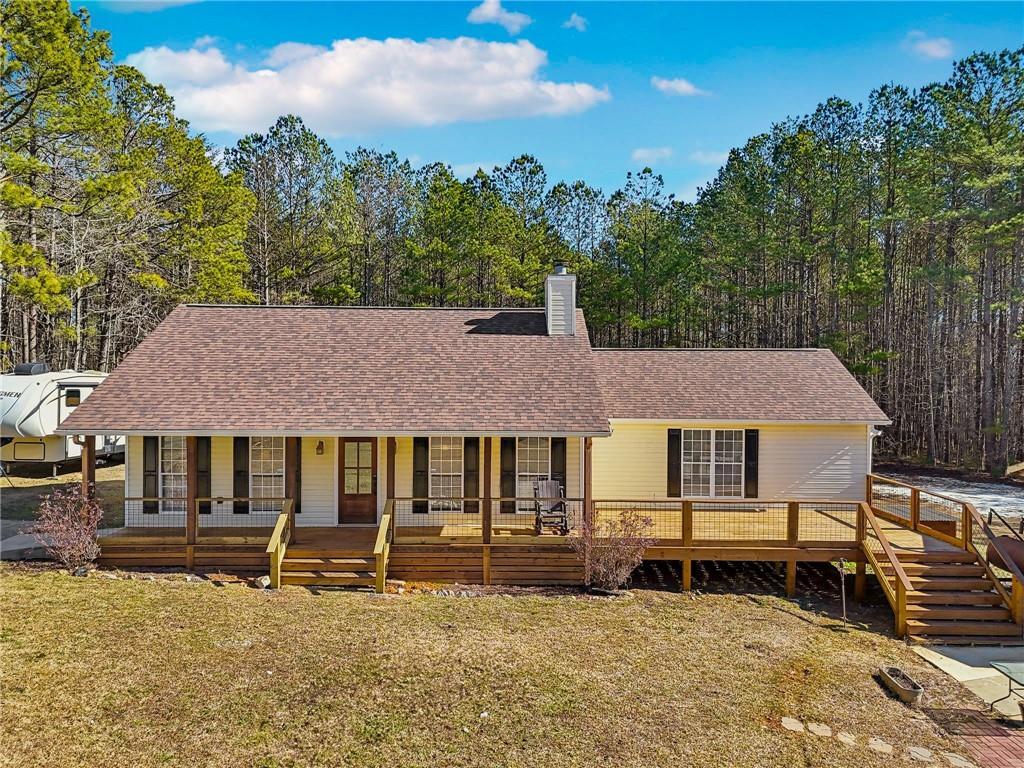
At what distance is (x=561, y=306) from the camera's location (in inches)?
609

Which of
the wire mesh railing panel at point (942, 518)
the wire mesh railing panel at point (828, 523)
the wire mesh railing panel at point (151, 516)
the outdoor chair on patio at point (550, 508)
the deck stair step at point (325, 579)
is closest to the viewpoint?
the deck stair step at point (325, 579)

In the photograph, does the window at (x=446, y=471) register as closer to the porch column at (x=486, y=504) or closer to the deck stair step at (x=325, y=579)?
the porch column at (x=486, y=504)

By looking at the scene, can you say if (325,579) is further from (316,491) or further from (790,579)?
(790,579)

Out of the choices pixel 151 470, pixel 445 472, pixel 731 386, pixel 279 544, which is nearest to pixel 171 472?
pixel 151 470

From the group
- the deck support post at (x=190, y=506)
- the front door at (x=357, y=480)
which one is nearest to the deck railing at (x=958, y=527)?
the front door at (x=357, y=480)

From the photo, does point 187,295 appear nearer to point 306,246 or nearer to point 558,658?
point 306,246

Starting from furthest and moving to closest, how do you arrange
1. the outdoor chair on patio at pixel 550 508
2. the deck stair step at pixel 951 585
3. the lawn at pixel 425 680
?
the outdoor chair on patio at pixel 550 508 → the deck stair step at pixel 951 585 → the lawn at pixel 425 680

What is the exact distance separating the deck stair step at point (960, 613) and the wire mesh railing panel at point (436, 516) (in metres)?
7.80

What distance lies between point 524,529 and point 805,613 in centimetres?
528

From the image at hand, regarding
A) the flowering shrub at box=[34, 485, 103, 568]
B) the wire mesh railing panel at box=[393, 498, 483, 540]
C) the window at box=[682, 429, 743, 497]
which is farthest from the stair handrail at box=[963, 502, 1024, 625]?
the flowering shrub at box=[34, 485, 103, 568]

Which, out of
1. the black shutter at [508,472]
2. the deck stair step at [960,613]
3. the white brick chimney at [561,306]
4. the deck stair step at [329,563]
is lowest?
the deck stair step at [960,613]

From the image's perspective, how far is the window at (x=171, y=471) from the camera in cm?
1304

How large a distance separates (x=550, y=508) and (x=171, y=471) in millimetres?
7969

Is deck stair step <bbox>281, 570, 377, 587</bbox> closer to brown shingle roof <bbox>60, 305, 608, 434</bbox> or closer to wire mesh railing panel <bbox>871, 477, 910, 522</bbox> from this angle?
brown shingle roof <bbox>60, 305, 608, 434</bbox>
